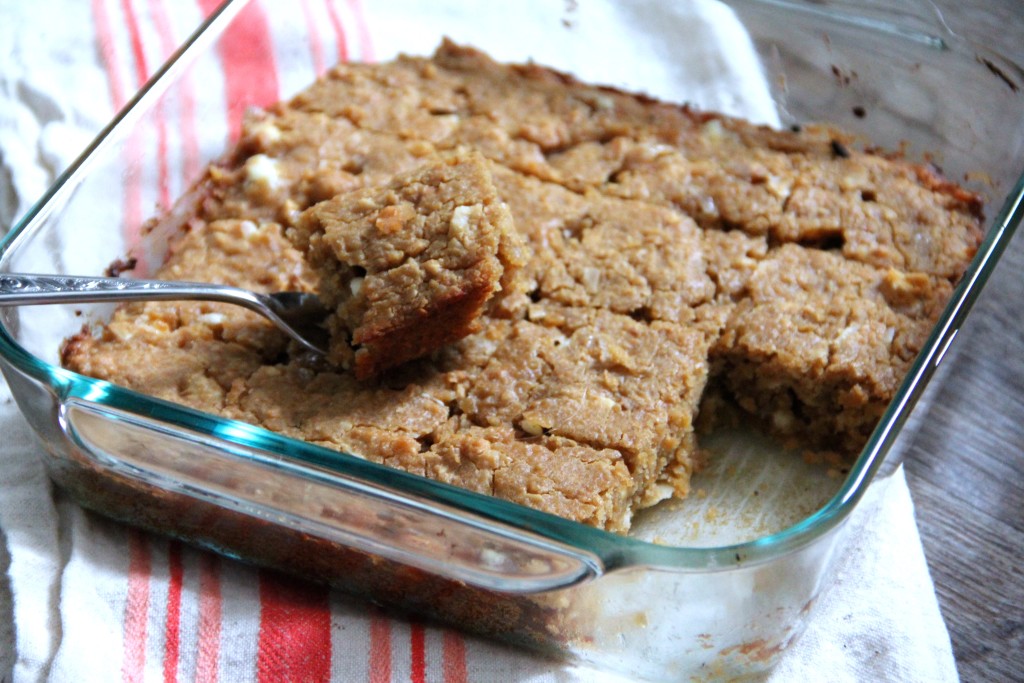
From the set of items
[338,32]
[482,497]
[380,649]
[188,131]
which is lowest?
[380,649]

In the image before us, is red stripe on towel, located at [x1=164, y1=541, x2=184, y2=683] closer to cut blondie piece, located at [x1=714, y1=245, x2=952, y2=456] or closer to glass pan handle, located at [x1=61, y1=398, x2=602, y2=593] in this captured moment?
glass pan handle, located at [x1=61, y1=398, x2=602, y2=593]

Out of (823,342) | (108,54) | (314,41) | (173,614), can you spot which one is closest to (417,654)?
(173,614)

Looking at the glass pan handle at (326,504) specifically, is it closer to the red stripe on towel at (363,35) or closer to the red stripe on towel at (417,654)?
the red stripe on towel at (417,654)

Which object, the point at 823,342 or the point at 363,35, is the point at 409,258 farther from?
the point at 363,35

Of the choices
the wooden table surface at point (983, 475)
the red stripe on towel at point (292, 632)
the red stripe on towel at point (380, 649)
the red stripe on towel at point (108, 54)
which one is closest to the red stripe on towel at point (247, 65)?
the red stripe on towel at point (108, 54)

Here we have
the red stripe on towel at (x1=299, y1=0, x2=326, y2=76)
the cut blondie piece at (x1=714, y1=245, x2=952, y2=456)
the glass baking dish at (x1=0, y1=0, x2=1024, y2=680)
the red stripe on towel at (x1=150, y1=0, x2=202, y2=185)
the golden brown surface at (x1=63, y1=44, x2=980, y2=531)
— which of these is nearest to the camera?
the glass baking dish at (x1=0, y1=0, x2=1024, y2=680)

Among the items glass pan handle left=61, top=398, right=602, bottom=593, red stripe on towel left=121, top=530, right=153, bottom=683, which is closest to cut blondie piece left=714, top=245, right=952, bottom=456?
glass pan handle left=61, top=398, right=602, bottom=593

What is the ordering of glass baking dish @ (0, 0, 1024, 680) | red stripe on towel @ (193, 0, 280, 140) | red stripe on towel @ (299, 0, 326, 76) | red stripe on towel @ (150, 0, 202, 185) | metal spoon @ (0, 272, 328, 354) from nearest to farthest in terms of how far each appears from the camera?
glass baking dish @ (0, 0, 1024, 680), metal spoon @ (0, 272, 328, 354), red stripe on towel @ (150, 0, 202, 185), red stripe on towel @ (193, 0, 280, 140), red stripe on towel @ (299, 0, 326, 76)
